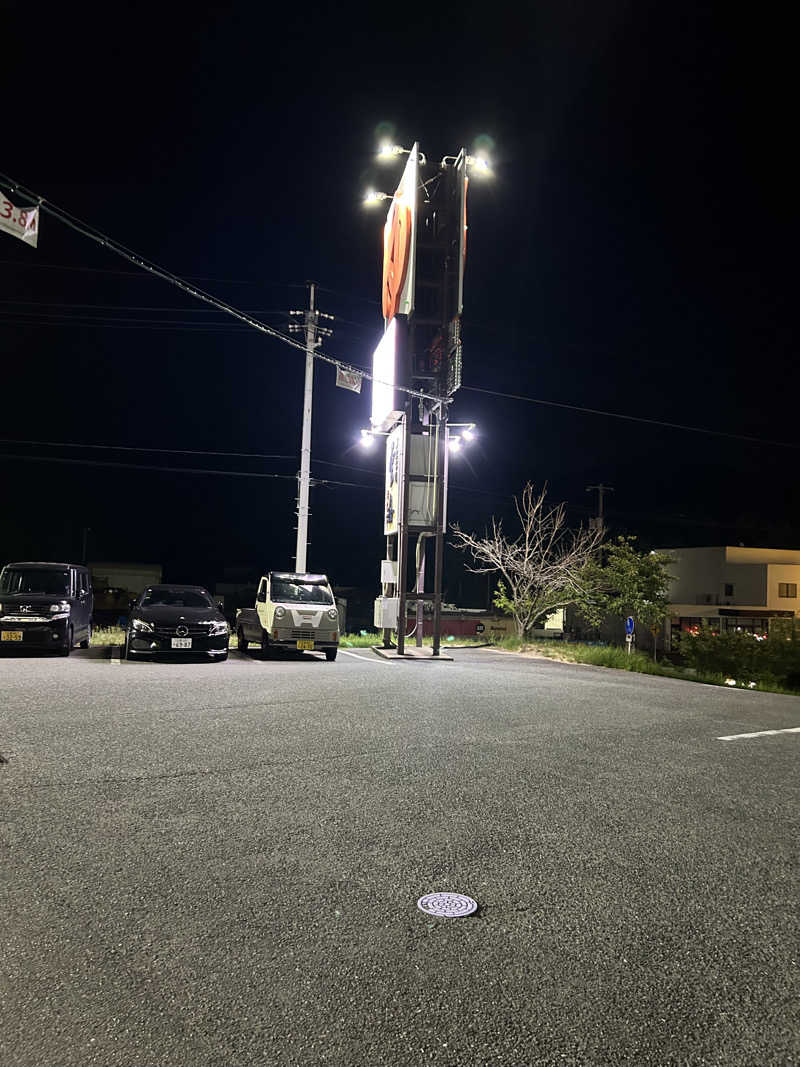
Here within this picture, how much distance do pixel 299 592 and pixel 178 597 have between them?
263 centimetres

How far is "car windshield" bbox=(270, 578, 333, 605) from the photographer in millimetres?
15883

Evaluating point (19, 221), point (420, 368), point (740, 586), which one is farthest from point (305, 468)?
point (740, 586)

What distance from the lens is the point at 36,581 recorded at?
15.8 m

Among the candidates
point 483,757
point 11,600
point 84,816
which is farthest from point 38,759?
point 11,600

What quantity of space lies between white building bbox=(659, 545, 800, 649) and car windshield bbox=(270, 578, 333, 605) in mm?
34350

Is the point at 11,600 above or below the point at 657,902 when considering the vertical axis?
above

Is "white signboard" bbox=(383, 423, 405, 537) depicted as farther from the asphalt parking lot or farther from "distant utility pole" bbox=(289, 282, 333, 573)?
the asphalt parking lot

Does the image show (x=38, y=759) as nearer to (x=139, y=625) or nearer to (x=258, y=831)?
(x=258, y=831)

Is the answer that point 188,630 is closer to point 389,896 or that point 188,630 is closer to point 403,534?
point 403,534

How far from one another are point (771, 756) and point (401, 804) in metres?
4.27

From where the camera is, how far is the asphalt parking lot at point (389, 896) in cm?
254

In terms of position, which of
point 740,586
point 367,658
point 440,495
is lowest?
point 367,658

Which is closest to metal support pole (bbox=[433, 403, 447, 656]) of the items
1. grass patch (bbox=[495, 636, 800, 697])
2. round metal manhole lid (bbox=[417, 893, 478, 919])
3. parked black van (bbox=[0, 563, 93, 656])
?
grass patch (bbox=[495, 636, 800, 697])

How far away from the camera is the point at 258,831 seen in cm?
450
